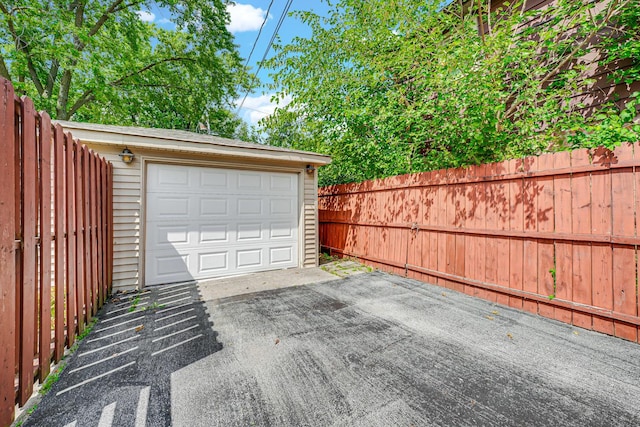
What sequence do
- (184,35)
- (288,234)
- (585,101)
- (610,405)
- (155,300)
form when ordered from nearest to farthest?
1. (610,405)
2. (155,300)
3. (585,101)
4. (288,234)
5. (184,35)

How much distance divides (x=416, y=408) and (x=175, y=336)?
2.35m

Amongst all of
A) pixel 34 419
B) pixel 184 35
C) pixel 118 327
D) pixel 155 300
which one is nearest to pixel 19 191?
pixel 34 419

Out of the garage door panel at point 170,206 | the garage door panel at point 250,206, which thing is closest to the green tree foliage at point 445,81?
the garage door panel at point 250,206

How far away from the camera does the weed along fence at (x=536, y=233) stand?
2525 millimetres

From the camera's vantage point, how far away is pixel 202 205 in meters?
4.69

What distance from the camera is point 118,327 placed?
2.86m

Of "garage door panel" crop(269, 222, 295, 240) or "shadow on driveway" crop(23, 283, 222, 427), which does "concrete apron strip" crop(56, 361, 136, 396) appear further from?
"garage door panel" crop(269, 222, 295, 240)

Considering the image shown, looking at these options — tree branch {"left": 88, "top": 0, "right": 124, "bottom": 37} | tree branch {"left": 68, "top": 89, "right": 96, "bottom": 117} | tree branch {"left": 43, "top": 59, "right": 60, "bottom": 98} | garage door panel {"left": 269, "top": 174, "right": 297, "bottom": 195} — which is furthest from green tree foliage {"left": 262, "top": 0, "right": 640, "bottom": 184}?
tree branch {"left": 43, "top": 59, "right": 60, "bottom": 98}

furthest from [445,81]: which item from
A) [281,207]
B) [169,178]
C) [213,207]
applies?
[169,178]

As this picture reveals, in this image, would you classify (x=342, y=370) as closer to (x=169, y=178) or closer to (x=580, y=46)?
(x=169, y=178)

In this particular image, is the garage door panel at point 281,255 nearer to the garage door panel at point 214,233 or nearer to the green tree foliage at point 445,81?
the garage door panel at point 214,233

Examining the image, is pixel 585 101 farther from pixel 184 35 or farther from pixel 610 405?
pixel 184 35

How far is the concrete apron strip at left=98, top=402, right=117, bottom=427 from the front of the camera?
1535mm

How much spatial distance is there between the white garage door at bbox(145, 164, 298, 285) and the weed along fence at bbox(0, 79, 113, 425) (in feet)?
4.83
